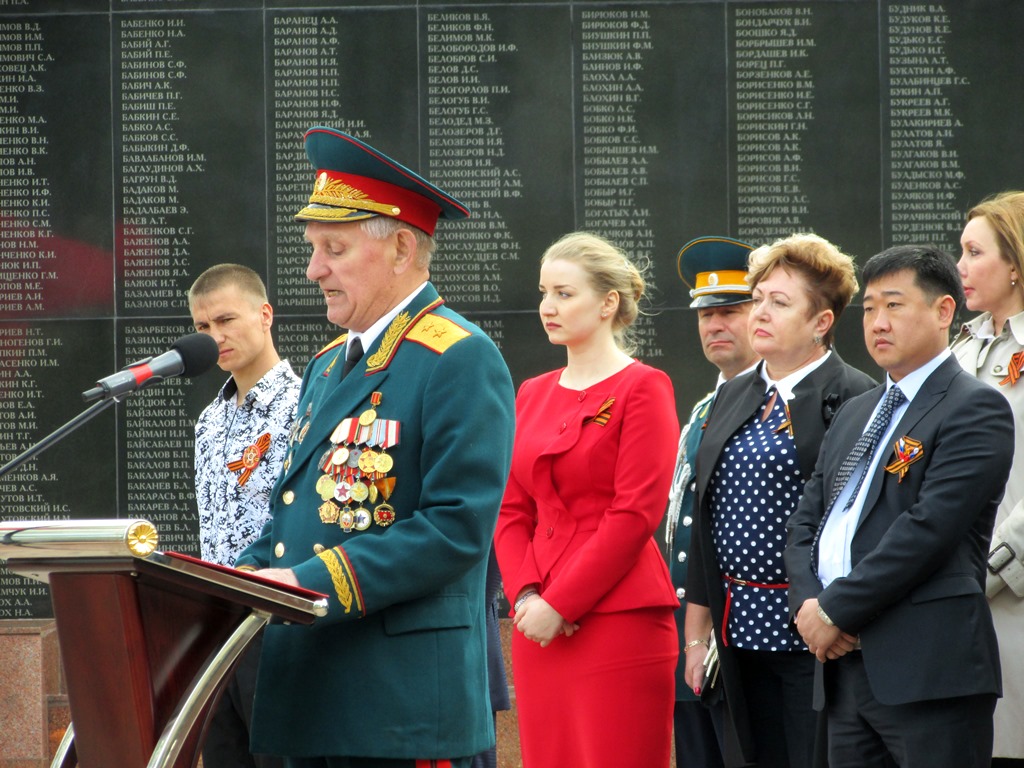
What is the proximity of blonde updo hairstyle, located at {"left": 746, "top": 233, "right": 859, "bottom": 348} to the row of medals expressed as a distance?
1.67 m

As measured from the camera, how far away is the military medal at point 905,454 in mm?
2854

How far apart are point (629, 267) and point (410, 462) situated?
1.75 m

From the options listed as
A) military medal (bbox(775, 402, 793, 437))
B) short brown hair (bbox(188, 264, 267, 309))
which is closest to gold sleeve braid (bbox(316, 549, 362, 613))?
military medal (bbox(775, 402, 793, 437))

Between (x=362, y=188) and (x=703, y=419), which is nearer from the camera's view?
(x=362, y=188)

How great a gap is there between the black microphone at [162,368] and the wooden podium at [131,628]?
40cm

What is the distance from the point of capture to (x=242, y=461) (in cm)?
380

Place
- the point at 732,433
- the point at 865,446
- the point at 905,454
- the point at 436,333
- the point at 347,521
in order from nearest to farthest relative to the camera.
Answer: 1. the point at 347,521
2. the point at 436,333
3. the point at 905,454
4. the point at 865,446
5. the point at 732,433

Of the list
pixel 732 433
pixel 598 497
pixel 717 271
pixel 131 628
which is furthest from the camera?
pixel 717 271

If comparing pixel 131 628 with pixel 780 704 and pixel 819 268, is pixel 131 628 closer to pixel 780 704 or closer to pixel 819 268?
pixel 780 704

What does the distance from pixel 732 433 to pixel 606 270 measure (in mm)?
669

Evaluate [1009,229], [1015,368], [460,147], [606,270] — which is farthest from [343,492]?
[460,147]

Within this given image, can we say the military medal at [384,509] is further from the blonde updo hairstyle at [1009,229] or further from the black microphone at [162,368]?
the blonde updo hairstyle at [1009,229]

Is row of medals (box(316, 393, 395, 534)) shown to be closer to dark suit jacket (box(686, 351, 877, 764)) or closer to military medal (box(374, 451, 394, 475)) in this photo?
military medal (box(374, 451, 394, 475))

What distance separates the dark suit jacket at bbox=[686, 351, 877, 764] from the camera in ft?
11.1
